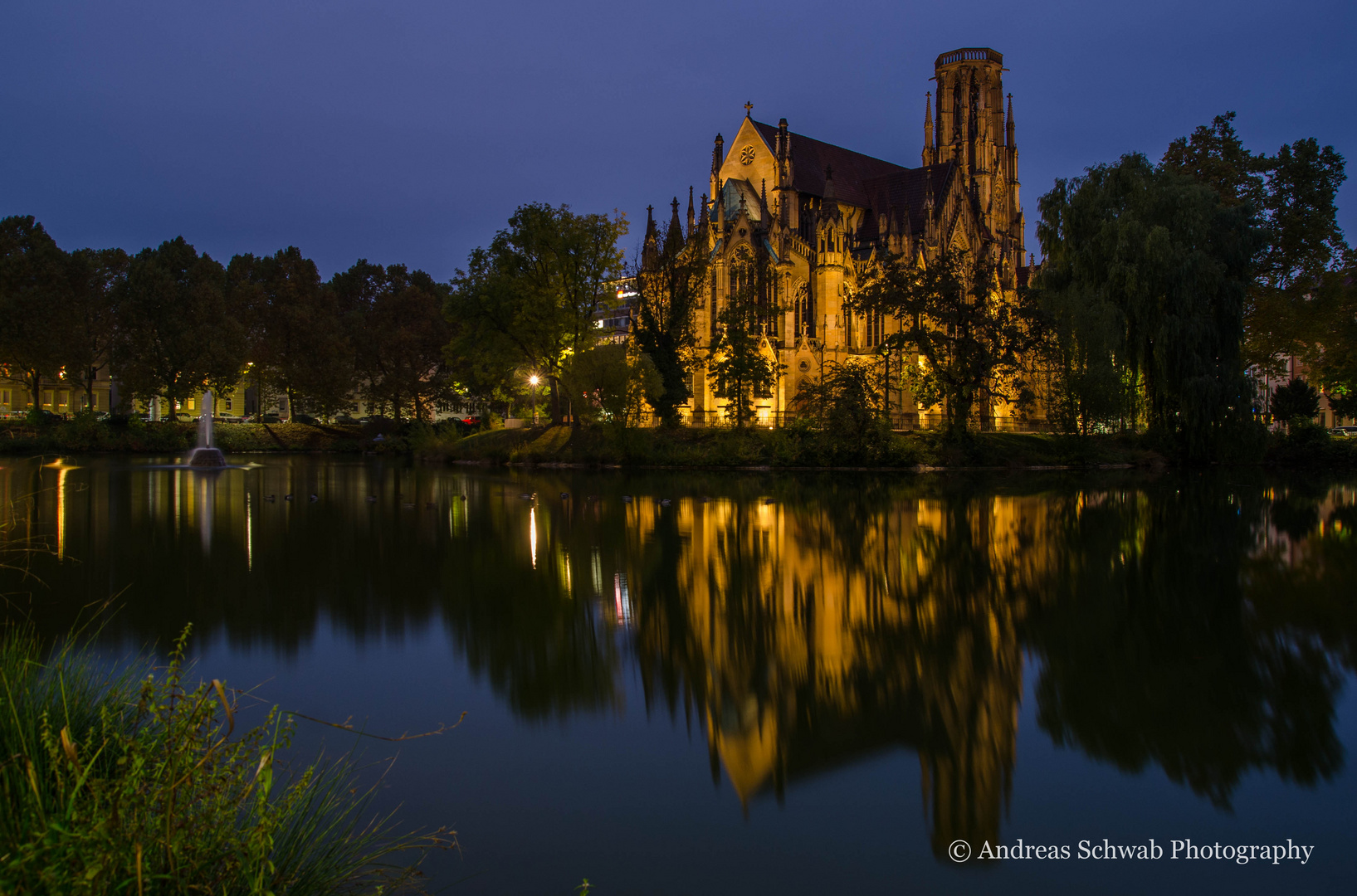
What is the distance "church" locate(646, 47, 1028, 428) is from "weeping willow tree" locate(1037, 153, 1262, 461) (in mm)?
9819

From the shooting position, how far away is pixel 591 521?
65.8 feet

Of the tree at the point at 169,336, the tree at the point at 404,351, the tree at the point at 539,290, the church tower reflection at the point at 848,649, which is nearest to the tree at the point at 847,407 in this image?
the tree at the point at 539,290

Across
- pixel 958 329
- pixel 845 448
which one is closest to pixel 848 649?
pixel 845 448

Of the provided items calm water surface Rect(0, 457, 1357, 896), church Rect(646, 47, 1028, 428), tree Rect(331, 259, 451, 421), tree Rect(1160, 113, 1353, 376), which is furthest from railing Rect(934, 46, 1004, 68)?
calm water surface Rect(0, 457, 1357, 896)

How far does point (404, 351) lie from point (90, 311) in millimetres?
22615

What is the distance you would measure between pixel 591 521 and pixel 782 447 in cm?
2283

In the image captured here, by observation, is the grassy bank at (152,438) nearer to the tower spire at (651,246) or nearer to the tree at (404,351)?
the tree at (404,351)

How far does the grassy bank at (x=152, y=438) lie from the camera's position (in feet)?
180

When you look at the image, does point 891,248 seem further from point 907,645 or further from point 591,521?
point 907,645

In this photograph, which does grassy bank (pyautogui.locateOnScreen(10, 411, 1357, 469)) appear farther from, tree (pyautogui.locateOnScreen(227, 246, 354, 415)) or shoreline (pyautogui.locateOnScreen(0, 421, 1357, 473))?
tree (pyautogui.locateOnScreen(227, 246, 354, 415))

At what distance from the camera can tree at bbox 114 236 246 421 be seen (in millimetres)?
59812

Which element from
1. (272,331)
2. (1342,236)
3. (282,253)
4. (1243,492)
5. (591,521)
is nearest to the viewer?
(591,521)

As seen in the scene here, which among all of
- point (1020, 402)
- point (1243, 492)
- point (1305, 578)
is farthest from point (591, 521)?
point (1020, 402)

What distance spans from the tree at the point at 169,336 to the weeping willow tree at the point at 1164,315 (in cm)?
5302
